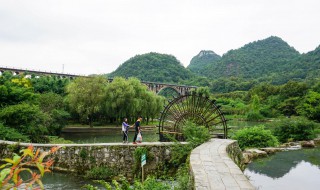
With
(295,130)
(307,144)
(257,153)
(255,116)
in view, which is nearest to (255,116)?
(255,116)

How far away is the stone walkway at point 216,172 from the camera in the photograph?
4.91m

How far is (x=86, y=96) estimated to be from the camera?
28.7 metres

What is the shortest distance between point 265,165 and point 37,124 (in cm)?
1414

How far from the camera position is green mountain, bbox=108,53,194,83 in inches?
3863

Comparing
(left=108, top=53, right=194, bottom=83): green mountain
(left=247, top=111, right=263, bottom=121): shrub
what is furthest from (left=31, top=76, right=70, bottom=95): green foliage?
(left=108, top=53, right=194, bottom=83): green mountain

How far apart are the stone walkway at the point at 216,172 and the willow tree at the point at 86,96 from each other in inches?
839

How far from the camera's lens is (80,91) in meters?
28.9

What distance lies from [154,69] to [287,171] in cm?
9187

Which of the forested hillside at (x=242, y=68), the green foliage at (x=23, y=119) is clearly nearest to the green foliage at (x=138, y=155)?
the green foliage at (x=23, y=119)

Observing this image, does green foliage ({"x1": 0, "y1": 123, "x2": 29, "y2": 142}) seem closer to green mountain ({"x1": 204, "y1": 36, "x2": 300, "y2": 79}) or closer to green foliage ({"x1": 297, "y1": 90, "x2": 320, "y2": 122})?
green foliage ({"x1": 297, "y1": 90, "x2": 320, "y2": 122})

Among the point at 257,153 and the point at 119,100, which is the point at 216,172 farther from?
the point at 119,100

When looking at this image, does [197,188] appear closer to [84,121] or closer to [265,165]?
[265,165]

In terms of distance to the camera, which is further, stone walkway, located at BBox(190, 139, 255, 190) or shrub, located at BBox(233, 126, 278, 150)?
shrub, located at BBox(233, 126, 278, 150)

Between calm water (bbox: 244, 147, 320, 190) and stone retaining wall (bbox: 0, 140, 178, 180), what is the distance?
11.2ft
